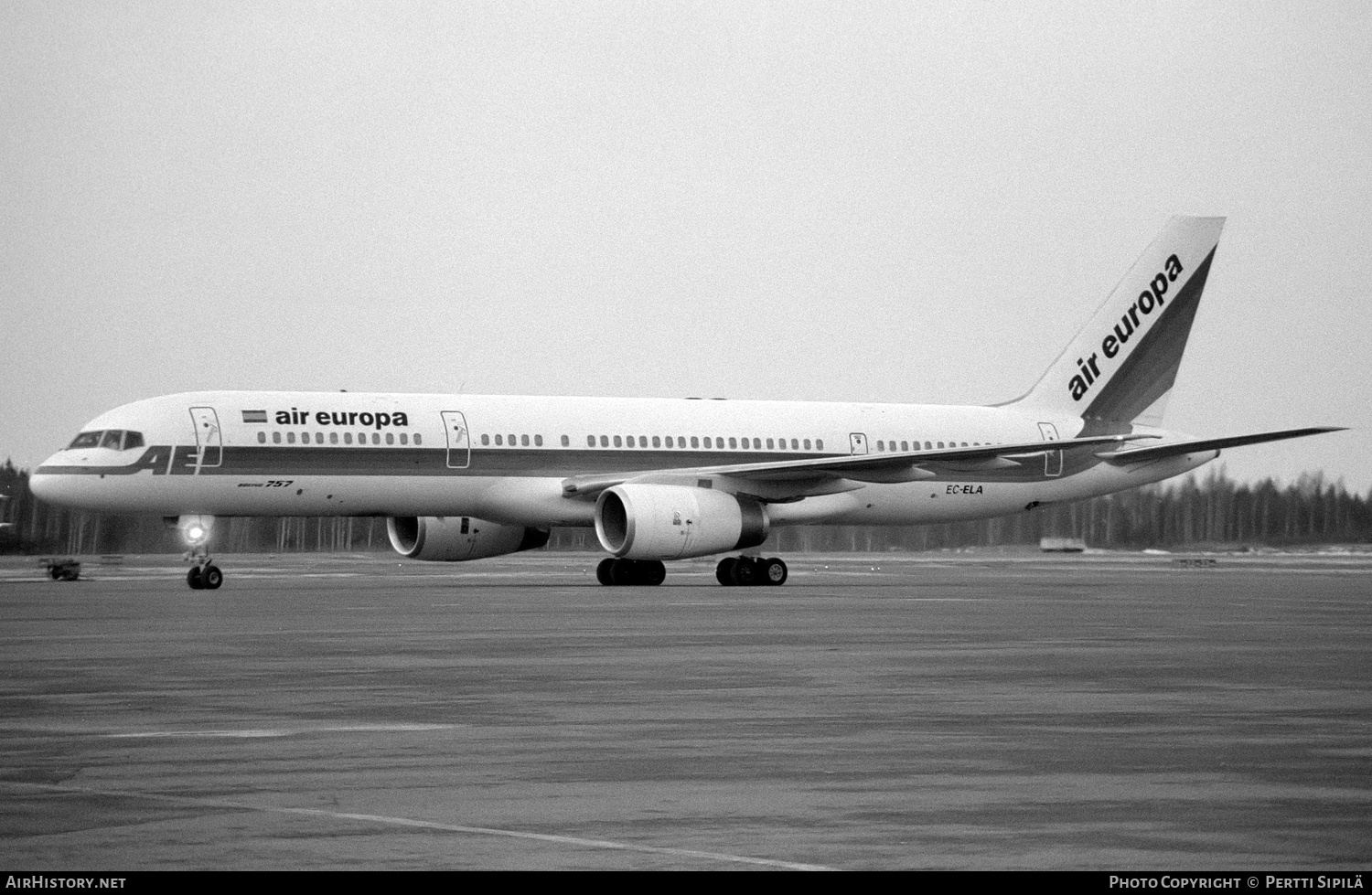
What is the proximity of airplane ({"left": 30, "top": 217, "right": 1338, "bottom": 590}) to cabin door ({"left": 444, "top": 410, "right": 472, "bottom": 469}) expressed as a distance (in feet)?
0.14

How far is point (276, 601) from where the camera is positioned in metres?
32.7

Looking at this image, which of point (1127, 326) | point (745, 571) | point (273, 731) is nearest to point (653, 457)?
point (745, 571)

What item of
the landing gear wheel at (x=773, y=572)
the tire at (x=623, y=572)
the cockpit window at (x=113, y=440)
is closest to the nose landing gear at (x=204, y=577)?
the cockpit window at (x=113, y=440)

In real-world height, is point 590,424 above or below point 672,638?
above

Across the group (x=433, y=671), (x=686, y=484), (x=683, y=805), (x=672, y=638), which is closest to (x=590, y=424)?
(x=686, y=484)

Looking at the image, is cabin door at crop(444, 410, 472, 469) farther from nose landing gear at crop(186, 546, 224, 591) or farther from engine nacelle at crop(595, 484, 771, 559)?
nose landing gear at crop(186, 546, 224, 591)

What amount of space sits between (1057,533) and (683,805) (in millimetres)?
66294

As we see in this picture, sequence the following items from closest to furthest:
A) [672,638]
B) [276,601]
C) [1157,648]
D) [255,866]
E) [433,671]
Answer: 1. [255,866]
2. [433,671]
3. [1157,648]
4. [672,638]
5. [276,601]

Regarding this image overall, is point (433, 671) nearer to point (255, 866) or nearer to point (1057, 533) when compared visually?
point (255, 866)

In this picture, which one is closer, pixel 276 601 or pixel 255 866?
pixel 255 866

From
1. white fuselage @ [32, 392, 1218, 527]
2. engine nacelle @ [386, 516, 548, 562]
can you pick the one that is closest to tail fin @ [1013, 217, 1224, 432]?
white fuselage @ [32, 392, 1218, 527]

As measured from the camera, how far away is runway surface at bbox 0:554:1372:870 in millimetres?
8781

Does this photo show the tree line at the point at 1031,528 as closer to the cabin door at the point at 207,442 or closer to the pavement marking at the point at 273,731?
the cabin door at the point at 207,442

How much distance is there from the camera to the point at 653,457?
1766 inches
